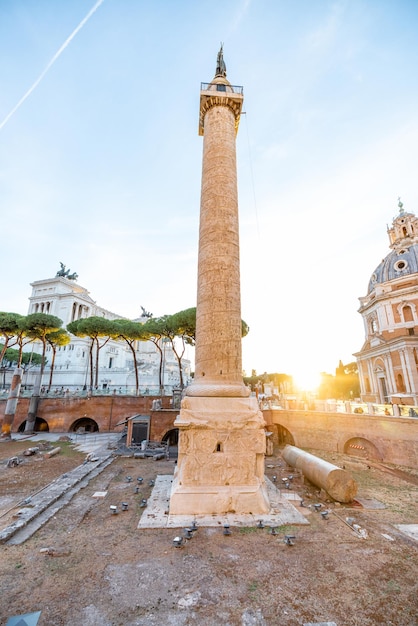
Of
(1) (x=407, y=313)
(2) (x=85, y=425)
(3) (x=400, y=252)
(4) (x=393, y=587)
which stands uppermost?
(3) (x=400, y=252)

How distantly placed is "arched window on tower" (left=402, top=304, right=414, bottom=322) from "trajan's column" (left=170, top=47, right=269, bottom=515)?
30.8m

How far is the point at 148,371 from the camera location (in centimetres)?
4891

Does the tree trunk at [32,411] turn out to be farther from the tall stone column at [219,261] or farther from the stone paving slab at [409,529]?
the stone paving slab at [409,529]

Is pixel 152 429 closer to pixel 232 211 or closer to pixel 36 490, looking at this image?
pixel 36 490

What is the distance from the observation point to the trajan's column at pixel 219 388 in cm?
703

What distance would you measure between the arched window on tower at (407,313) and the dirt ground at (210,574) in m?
29.4

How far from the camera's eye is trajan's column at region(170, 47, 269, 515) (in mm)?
7027

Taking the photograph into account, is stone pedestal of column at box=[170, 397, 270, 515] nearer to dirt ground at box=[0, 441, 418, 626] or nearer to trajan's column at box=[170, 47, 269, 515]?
trajan's column at box=[170, 47, 269, 515]

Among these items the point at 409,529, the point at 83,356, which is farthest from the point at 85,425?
the point at 83,356

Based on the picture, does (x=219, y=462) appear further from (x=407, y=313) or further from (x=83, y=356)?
(x=83, y=356)

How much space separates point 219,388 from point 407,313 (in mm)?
32748

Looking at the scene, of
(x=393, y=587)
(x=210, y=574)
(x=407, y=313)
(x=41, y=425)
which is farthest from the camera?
(x=407, y=313)

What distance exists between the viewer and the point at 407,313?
105 feet

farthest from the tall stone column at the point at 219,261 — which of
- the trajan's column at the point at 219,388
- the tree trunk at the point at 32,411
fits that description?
the tree trunk at the point at 32,411
